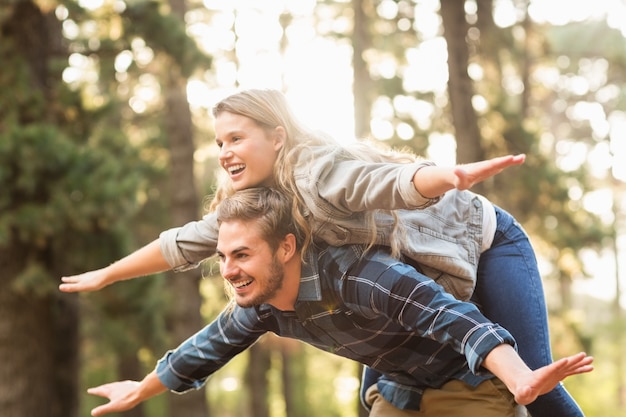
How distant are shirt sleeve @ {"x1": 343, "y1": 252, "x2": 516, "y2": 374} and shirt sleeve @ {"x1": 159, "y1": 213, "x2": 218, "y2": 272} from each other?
754mm

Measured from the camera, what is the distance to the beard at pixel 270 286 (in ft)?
9.52

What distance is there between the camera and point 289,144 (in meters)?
3.12

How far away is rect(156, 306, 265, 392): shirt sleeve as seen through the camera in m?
3.39

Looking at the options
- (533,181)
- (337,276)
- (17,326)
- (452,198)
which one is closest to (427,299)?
(337,276)

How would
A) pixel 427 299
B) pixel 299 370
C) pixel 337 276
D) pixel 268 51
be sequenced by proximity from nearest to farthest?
pixel 427 299 < pixel 337 276 < pixel 268 51 < pixel 299 370

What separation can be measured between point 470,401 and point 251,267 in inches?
39.1

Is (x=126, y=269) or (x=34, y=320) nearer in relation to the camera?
(x=126, y=269)

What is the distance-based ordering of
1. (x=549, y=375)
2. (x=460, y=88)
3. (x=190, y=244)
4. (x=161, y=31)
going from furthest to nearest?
(x=460, y=88) < (x=161, y=31) < (x=190, y=244) < (x=549, y=375)

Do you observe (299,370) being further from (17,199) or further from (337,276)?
(337,276)

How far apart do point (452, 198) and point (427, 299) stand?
624 millimetres

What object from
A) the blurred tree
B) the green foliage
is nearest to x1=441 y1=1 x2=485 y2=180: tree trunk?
the green foliage

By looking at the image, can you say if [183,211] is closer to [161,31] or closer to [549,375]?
[161,31]

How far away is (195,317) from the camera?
10.3 m

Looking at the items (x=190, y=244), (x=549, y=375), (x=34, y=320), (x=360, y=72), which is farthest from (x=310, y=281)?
(x=360, y=72)
